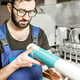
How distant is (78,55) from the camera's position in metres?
1.51

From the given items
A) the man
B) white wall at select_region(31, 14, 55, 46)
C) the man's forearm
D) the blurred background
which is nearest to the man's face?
the man

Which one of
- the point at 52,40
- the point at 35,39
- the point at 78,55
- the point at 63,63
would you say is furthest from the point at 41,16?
the point at 63,63

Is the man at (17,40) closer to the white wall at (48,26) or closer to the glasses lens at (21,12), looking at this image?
the glasses lens at (21,12)

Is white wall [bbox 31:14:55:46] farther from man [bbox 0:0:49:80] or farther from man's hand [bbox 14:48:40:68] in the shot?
man's hand [bbox 14:48:40:68]

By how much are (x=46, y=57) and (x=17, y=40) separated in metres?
0.32

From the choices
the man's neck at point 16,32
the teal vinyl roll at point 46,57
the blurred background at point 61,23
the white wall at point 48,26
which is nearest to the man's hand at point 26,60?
the teal vinyl roll at point 46,57

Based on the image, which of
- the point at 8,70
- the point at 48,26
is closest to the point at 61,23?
the point at 48,26

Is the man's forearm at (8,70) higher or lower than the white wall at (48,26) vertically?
lower

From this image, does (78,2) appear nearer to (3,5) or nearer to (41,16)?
(41,16)

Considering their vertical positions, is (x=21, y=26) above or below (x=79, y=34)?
above

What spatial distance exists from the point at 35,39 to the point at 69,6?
682mm

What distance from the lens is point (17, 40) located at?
0.94m

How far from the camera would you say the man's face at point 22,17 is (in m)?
0.88

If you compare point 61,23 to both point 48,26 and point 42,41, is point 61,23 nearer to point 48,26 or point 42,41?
point 48,26
